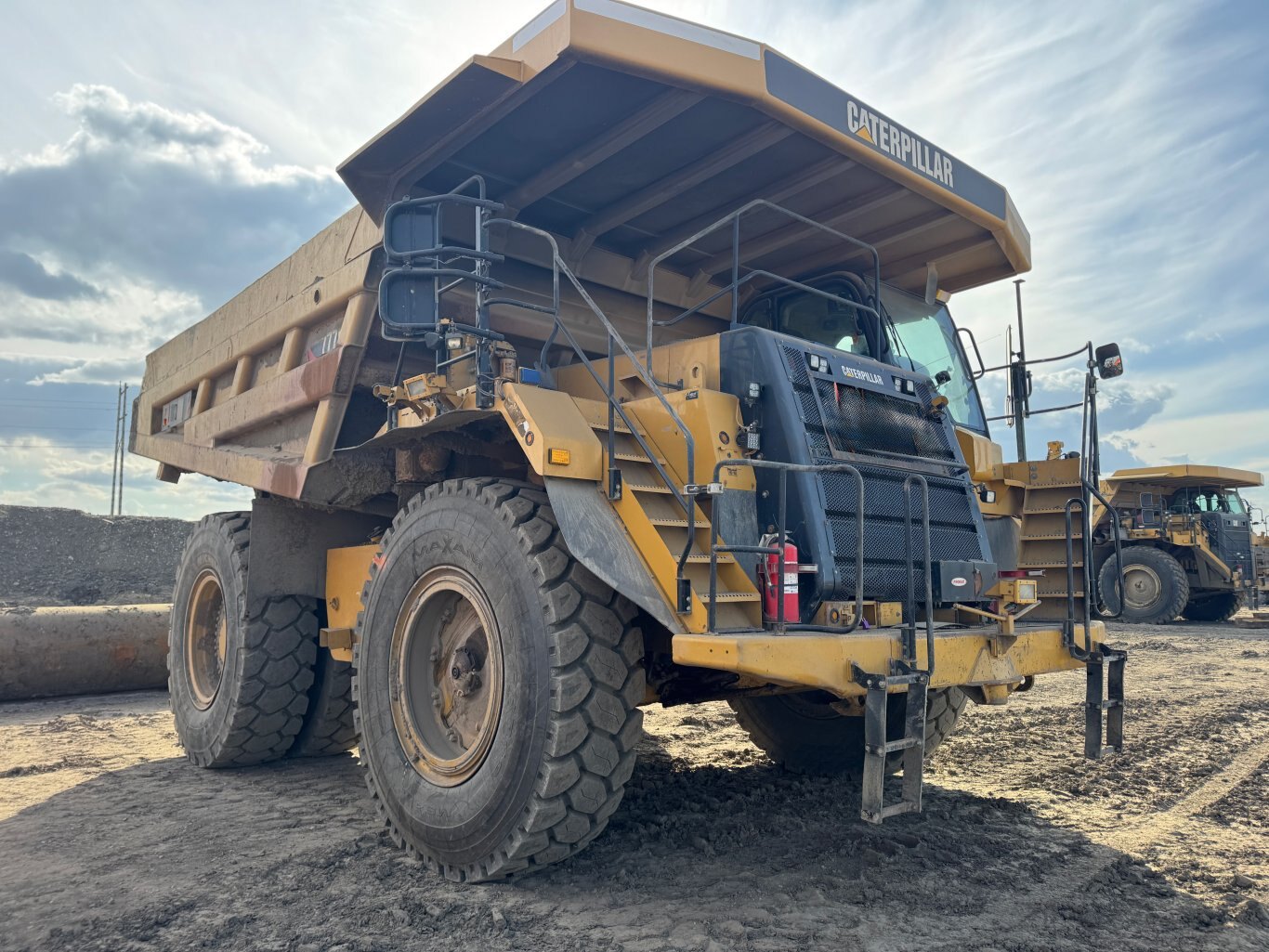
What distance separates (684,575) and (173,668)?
4739 millimetres

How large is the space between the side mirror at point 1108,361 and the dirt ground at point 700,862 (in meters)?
2.17

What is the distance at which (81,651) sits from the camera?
8.51m

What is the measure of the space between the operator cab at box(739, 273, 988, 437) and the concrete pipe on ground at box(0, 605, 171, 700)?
6.54m

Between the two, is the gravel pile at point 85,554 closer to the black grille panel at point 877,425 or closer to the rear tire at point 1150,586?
the black grille panel at point 877,425

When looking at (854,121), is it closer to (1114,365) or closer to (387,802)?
(1114,365)

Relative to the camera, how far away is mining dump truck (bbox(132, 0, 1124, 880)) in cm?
344

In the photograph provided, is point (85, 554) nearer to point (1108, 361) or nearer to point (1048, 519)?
point (1048, 519)

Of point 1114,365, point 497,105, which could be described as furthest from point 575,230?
point 1114,365

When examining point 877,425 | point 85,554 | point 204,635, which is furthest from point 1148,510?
point 85,554

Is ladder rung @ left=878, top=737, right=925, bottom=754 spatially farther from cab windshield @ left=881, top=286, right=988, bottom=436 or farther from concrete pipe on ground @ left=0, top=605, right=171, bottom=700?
concrete pipe on ground @ left=0, top=605, right=171, bottom=700

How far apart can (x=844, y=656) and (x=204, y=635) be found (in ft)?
16.7

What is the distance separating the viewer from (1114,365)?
190 inches

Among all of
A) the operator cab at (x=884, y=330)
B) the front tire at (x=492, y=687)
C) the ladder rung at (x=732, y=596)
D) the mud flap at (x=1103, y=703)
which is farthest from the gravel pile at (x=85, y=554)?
the mud flap at (x=1103, y=703)

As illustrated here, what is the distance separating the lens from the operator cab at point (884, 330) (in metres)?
5.35
